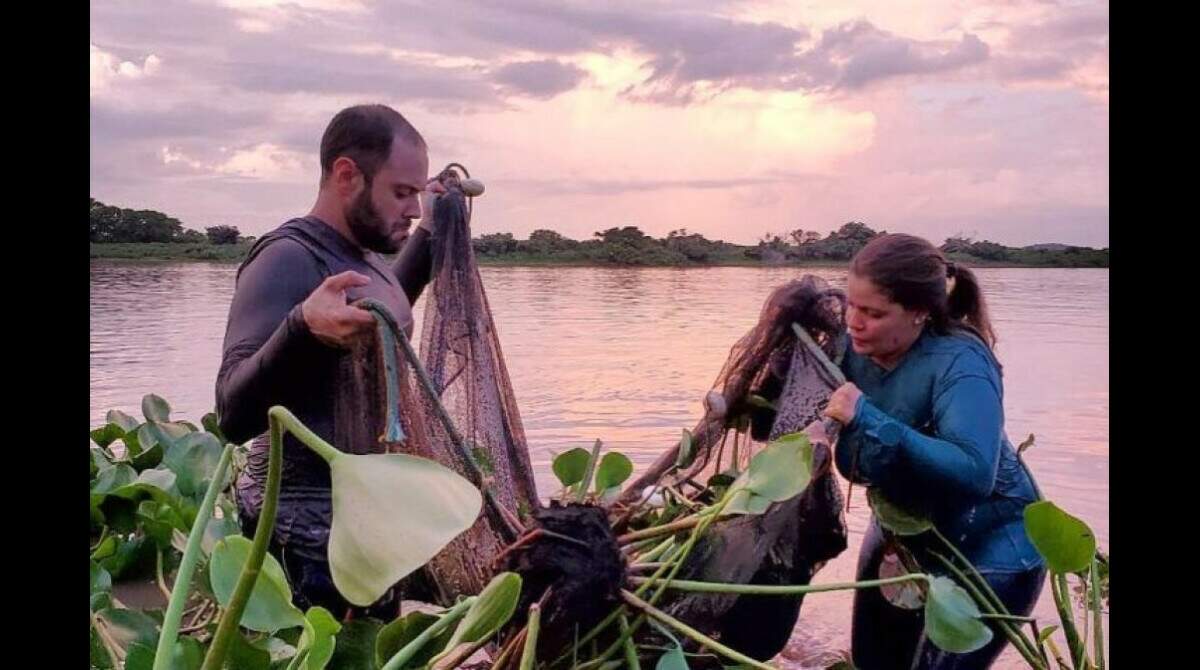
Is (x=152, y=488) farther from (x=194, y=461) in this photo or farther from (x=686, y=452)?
(x=686, y=452)

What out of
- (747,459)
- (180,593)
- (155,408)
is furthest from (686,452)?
(155,408)

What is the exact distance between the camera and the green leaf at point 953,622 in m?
1.26

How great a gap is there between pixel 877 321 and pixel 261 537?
1398 mm

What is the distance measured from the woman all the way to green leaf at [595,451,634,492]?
33cm

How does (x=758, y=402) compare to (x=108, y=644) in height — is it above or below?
above

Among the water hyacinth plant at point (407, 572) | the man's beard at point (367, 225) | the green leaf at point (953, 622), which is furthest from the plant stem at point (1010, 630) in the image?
the man's beard at point (367, 225)

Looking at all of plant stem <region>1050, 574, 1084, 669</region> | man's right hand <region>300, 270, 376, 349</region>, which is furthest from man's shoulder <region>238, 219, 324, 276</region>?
plant stem <region>1050, 574, 1084, 669</region>

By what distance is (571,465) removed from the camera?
178 cm

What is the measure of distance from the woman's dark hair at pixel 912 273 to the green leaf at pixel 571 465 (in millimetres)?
534

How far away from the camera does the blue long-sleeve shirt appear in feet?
5.38

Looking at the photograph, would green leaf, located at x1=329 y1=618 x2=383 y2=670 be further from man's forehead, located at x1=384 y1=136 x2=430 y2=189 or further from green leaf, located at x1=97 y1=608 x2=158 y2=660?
man's forehead, located at x1=384 y1=136 x2=430 y2=189
